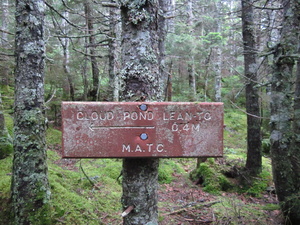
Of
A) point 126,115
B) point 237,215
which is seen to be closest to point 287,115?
point 237,215

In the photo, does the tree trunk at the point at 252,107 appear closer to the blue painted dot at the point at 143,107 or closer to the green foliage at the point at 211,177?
the green foliage at the point at 211,177

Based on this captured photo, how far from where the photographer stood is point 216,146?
1626mm

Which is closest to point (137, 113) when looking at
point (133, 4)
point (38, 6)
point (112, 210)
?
point (133, 4)

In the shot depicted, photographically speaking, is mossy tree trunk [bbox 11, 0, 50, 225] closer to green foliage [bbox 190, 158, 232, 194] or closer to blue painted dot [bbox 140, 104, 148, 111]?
blue painted dot [bbox 140, 104, 148, 111]

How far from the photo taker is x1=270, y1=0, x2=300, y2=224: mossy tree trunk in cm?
343

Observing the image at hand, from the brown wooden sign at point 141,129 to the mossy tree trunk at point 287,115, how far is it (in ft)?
8.17

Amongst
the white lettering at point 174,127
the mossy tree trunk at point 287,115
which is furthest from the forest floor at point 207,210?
the white lettering at point 174,127

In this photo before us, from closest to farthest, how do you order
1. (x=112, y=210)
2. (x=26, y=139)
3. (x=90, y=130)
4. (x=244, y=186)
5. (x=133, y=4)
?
1. (x=90, y=130)
2. (x=133, y=4)
3. (x=26, y=139)
4. (x=112, y=210)
5. (x=244, y=186)

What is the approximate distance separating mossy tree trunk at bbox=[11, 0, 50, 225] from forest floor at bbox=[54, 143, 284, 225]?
3.82ft

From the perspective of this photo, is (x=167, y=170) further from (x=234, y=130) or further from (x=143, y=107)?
(x=234, y=130)

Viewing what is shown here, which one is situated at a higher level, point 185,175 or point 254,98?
point 254,98

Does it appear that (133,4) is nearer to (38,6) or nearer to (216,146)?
(216,146)

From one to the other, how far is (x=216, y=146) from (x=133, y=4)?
1414 millimetres

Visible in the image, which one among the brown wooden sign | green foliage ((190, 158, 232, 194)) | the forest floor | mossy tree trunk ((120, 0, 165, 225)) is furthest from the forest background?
the brown wooden sign
